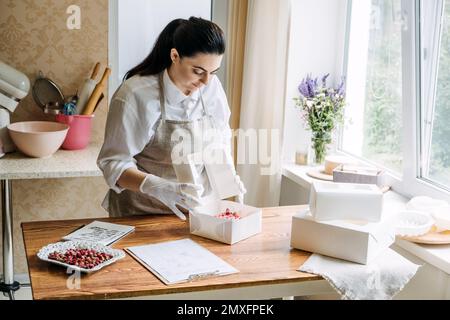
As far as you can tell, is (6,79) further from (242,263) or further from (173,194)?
(242,263)

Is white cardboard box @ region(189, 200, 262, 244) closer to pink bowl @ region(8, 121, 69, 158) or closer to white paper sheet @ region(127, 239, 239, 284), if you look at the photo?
white paper sheet @ region(127, 239, 239, 284)

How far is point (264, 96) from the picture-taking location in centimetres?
311

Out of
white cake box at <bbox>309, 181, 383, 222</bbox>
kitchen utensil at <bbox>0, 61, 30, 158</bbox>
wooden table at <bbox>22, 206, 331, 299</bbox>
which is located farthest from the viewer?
kitchen utensil at <bbox>0, 61, 30, 158</bbox>

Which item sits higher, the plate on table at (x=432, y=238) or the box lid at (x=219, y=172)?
the box lid at (x=219, y=172)

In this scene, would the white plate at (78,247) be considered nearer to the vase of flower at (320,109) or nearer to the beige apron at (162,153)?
the beige apron at (162,153)

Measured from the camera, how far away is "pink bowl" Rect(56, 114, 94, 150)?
3088 millimetres

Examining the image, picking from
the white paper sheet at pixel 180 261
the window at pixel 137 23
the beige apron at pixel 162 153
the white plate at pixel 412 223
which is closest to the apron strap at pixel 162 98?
the beige apron at pixel 162 153

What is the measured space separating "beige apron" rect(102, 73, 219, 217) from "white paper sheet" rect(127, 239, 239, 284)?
1.26ft

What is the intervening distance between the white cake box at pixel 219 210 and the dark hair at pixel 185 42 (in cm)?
37

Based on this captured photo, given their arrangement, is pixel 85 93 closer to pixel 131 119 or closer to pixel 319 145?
pixel 131 119

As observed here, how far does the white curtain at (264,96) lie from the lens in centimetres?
301

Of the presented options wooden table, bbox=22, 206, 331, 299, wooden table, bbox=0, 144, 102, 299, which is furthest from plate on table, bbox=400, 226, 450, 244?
wooden table, bbox=0, 144, 102, 299

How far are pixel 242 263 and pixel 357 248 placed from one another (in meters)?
0.36

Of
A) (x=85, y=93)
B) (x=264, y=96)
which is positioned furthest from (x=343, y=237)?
(x=85, y=93)
